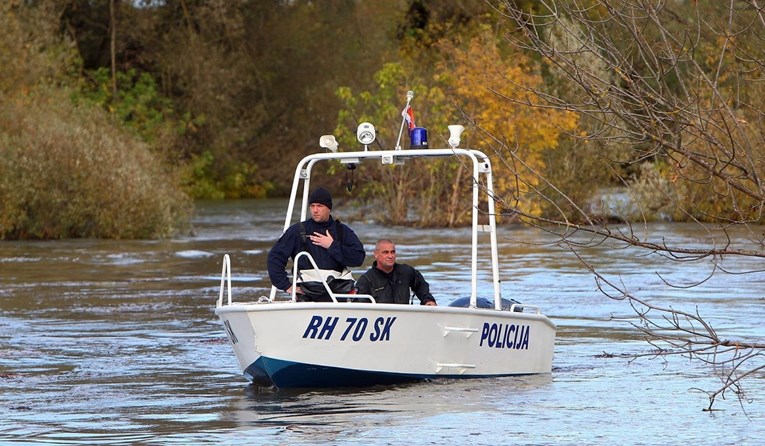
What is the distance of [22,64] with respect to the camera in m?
39.3

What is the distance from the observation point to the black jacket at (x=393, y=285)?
12.8 metres

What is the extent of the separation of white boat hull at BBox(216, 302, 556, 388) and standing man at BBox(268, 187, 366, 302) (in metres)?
0.59

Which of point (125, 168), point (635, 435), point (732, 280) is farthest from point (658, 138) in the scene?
point (125, 168)

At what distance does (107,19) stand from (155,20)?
6.24ft

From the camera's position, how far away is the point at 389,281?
12.9 metres

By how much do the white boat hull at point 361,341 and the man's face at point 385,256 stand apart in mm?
728

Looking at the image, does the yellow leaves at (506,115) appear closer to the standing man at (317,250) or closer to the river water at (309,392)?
the river water at (309,392)

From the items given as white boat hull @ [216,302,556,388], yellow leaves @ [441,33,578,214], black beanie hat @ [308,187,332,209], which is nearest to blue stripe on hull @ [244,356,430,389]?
white boat hull @ [216,302,556,388]

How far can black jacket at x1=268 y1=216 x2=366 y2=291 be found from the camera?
41.2ft

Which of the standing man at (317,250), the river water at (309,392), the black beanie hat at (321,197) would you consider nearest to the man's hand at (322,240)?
the standing man at (317,250)

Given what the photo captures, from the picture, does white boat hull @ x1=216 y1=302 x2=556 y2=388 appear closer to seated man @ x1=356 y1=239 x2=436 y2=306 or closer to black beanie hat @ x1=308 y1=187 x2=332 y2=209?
seated man @ x1=356 y1=239 x2=436 y2=306

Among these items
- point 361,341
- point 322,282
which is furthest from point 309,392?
point 322,282

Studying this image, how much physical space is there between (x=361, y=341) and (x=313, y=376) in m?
0.57

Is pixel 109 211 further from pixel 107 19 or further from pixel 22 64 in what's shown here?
pixel 107 19
